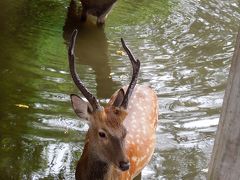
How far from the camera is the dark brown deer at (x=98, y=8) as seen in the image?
8.85 m

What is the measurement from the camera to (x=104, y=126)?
4.03 metres

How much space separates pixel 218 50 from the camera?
323 inches

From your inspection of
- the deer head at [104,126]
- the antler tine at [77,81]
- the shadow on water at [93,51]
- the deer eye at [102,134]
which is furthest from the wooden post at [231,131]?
the shadow on water at [93,51]

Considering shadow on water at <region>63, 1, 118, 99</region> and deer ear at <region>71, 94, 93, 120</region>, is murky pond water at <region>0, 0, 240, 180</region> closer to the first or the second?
shadow on water at <region>63, 1, 118, 99</region>

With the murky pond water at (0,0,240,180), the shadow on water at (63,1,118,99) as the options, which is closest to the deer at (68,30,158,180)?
the murky pond water at (0,0,240,180)

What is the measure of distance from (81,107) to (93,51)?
3.87 metres

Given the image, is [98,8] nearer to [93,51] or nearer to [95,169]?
[93,51]

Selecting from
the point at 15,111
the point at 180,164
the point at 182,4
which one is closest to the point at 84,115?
the point at 180,164

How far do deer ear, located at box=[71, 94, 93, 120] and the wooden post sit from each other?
0.93 meters

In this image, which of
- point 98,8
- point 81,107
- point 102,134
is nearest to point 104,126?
point 102,134

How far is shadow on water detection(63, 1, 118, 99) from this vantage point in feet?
22.6

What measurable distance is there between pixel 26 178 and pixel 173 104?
2.09 metres

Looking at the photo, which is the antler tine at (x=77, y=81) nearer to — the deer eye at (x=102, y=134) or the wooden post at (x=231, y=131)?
the deer eye at (x=102, y=134)

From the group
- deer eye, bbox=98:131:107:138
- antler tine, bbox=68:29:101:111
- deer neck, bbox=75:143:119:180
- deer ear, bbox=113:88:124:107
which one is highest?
antler tine, bbox=68:29:101:111
